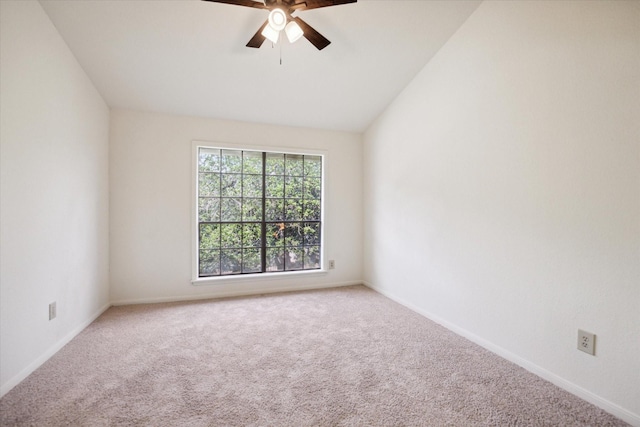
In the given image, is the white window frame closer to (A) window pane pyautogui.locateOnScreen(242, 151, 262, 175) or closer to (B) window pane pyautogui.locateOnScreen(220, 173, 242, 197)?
(A) window pane pyautogui.locateOnScreen(242, 151, 262, 175)

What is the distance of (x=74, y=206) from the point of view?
2.65m

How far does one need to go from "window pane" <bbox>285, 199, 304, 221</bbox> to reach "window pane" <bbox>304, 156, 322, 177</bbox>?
45 cm

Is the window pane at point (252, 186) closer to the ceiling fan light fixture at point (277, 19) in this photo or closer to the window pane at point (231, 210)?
the window pane at point (231, 210)

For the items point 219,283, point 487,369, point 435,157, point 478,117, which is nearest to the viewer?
point 487,369

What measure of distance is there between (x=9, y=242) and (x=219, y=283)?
2.18 m

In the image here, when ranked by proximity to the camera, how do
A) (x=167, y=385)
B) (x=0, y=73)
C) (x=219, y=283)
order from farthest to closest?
(x=219, y=283), (x=167, y=385), (x=0, y=73)

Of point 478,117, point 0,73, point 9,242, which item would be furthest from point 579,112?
point 9,242

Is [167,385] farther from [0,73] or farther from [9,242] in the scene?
[0,73]

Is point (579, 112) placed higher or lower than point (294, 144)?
lower

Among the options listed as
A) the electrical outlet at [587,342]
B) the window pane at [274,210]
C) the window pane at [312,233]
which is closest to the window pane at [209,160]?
the window pane at [274,210]

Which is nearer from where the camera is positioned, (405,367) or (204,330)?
(405,367)

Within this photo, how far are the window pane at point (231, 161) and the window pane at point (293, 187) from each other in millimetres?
689

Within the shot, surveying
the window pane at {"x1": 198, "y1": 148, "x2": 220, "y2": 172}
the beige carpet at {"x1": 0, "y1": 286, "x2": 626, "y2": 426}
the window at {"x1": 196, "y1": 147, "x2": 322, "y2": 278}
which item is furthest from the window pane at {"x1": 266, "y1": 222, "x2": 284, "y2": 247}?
the beige carpet at {"x1": 0, "y1": 286, "x2": 626, "y2": 426}

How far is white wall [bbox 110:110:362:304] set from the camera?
344 centimetres
